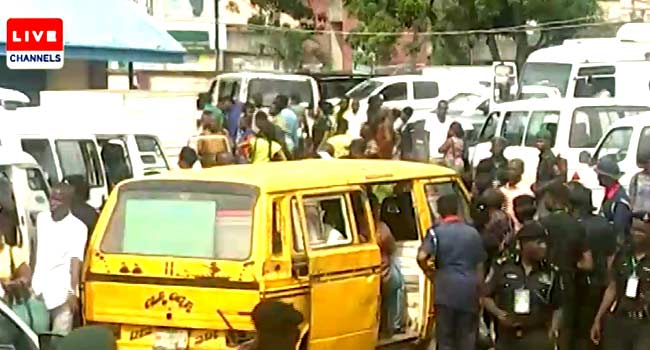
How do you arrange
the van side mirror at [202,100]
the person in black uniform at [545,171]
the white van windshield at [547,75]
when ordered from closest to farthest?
the person in black uniform at [545,171]
the van side mirror at [202,100]
the white van windshield at [547,75]

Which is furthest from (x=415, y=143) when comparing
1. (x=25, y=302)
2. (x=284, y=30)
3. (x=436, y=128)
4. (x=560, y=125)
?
(x=284, y=30)

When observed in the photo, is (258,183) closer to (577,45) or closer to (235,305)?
(235,305)

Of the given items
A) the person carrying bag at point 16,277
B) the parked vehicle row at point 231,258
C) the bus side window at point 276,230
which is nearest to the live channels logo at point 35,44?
the person carrying bag at point 16,277

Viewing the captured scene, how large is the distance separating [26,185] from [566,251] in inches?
188

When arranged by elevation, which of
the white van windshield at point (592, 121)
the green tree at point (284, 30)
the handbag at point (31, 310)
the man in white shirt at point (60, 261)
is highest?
the green tree at point (284, 30)

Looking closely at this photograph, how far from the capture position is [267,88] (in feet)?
95.7

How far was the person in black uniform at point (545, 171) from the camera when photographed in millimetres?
13048

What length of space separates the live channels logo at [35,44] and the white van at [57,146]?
2371 millimetres

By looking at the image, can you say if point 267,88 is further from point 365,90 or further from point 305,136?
point 305,136

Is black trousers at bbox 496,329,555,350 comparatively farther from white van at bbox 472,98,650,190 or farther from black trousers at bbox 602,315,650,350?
white van at bbox 472,98,650,190

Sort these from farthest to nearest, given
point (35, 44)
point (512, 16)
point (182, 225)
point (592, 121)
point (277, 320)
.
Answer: point (512, 16) < point (592, 121) < point (35, 44) < point (182, 225) < point (277, 320)

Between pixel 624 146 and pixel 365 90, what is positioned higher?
pixel 365 90

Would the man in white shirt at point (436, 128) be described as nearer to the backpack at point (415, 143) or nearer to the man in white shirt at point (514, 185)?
the backpack at point (415, 143)

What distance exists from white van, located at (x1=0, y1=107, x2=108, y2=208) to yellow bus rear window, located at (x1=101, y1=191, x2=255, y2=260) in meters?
4.84
